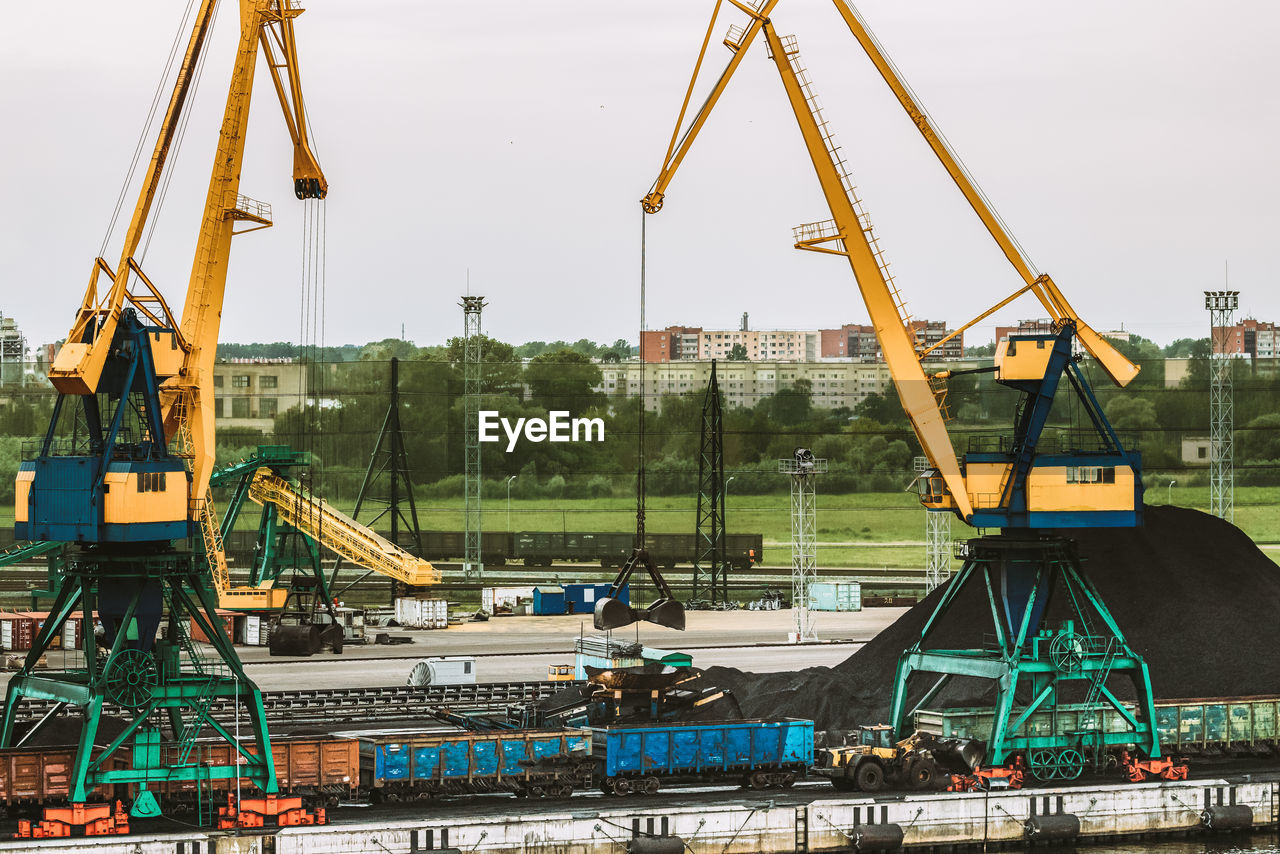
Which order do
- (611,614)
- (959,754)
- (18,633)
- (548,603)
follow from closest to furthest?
(959,754), (611,614), (18,633), (548,603)

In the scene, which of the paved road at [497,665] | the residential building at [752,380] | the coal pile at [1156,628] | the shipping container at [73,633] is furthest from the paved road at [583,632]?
the residential building at [752,380]

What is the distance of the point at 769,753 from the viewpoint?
47188mm

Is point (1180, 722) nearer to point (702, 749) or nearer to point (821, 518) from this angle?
point (702, 749)

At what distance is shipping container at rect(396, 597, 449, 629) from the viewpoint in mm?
88375

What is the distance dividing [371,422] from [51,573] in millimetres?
45248

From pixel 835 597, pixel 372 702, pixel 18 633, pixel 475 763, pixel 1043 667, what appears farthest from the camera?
pixel 835 597

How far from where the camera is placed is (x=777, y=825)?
42781 millimetres

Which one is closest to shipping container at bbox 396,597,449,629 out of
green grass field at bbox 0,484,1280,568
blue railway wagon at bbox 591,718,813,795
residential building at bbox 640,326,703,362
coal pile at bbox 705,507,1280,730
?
green grass field at bbox 0,484,1280,568

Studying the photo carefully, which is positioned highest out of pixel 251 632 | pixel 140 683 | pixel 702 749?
pixel 140 683

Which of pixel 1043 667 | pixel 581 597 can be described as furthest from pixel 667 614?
pixel 581 597

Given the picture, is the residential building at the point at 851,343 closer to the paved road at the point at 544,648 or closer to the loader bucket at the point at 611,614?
the paved road at the point at 544,648

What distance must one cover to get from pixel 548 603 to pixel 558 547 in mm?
17233

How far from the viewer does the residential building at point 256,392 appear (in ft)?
389

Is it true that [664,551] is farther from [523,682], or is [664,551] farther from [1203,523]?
[1203,523]
